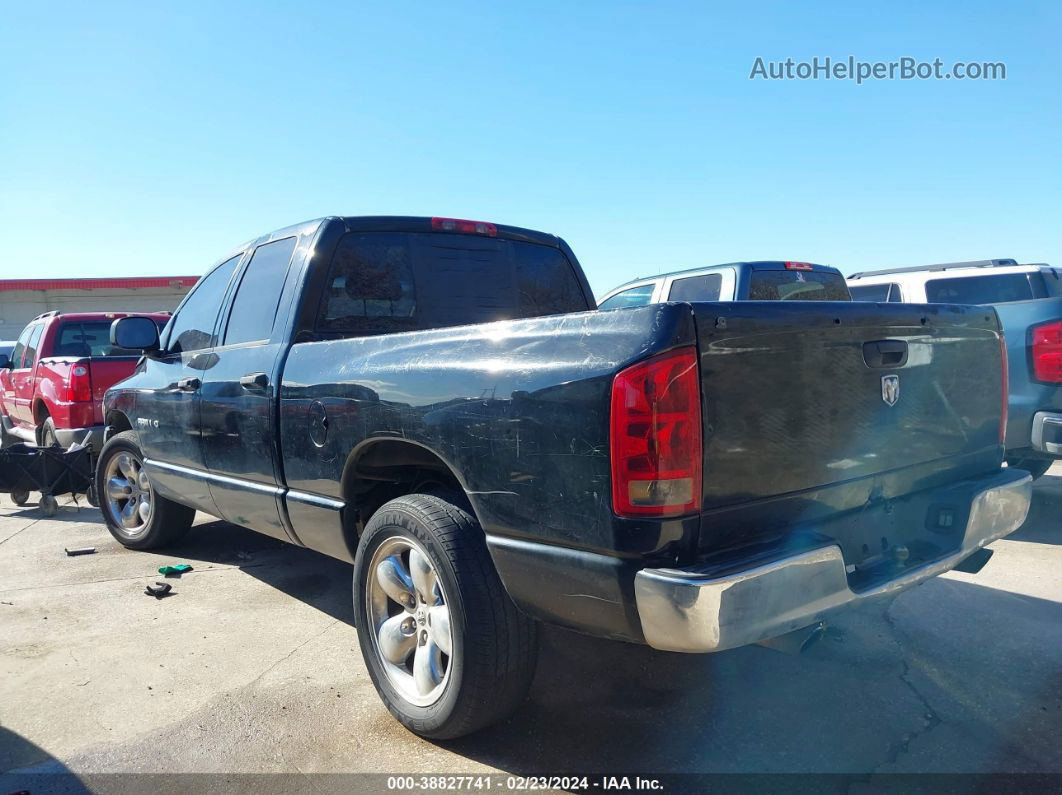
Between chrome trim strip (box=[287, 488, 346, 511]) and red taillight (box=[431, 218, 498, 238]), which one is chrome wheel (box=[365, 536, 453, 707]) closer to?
chrome trim strip (box=[287, 488, 346, 511])

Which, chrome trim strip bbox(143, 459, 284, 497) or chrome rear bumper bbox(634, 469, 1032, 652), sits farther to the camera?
chrome trim strip bbox(143, 459, 284, 497)

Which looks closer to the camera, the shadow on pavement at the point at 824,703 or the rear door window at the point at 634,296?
the shadow on pavement at the point at 824,703

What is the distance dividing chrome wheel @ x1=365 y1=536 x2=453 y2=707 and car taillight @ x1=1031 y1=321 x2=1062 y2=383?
495 centimetres

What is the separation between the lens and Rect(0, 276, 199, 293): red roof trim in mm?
28234

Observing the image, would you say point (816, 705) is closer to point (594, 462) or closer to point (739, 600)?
point (739, 600)

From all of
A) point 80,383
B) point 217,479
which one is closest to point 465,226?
point 217,479

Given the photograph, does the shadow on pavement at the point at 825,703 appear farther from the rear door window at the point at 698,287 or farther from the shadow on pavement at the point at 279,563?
the rear door window at the point at 698,287

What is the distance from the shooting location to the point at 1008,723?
2793 millimetres

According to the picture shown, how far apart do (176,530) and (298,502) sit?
2.46 metres

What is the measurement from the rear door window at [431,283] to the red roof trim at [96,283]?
2703cm

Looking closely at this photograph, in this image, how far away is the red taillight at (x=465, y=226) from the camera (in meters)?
4.13

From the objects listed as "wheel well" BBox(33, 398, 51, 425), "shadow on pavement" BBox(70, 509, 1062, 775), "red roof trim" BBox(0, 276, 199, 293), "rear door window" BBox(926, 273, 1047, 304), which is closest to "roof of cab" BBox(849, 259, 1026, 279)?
"rear door window" BBox(926, 273, 1047, 304)

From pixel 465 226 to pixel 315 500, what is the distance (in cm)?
174

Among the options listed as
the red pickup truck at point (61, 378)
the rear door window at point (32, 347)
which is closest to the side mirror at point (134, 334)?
the red pickup truck at point (61, 378)
